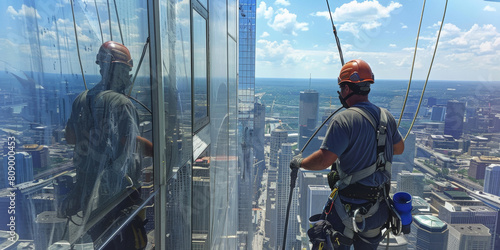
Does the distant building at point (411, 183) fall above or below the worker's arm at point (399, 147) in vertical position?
below

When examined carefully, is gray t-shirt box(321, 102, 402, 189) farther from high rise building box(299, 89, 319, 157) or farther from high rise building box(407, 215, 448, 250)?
high rise building box(299, 89, 319, 157)

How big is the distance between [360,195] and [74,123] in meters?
1.95

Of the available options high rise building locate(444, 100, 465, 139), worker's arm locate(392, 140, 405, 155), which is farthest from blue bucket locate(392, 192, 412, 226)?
high rise building locate(444, 100, 465, 139)

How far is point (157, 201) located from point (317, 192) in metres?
6.26

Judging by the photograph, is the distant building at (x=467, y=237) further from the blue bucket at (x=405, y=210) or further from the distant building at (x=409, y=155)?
the blue bucket at (x=405, y=210)

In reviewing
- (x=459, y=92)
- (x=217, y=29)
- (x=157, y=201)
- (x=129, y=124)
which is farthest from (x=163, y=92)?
(x=459, y=92)

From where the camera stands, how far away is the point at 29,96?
764 mm

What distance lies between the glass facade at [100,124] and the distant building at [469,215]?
598 cm

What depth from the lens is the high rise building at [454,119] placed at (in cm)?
757

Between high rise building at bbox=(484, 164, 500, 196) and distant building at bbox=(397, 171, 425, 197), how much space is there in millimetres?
1152

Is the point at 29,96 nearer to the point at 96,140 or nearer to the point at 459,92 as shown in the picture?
the point at 96,140

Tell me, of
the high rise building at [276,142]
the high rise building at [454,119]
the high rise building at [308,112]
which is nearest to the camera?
the high rise building at [454,119]

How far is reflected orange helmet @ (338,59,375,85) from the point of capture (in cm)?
237

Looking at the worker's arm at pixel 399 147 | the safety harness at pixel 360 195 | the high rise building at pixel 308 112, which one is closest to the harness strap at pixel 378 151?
the safety harness at pixel 360 195
